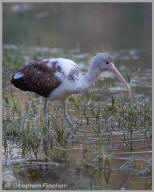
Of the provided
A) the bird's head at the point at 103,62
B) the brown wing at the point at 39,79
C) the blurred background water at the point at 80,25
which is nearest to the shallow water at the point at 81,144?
the brown wing at the point at 39,79

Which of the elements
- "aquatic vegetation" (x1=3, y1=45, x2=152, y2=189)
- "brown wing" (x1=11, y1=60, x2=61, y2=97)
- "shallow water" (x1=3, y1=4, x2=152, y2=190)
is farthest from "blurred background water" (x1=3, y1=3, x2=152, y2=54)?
"aquatic vegetation" (x1=3, y1=45, x2=152, y2=189)

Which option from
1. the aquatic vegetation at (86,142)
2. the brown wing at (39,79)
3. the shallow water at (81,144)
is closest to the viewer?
the shallow water at (81,144)

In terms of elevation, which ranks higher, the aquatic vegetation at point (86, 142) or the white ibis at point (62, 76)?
the white ibis at point (62, 76)

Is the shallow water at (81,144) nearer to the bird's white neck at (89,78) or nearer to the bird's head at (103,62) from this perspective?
the bird's white neck at (89,78)

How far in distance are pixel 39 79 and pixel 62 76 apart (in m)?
0.51

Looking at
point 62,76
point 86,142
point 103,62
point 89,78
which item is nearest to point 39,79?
point 62,76

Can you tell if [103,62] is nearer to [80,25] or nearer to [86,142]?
[86,142]

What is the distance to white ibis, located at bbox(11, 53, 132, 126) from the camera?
738 centimetres

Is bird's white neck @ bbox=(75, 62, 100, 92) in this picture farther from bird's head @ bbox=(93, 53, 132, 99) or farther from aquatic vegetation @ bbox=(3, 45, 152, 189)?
aquatic vegetation @ bbox=(3, 45, 152, 189)

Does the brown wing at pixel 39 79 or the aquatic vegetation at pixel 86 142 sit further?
the brown wing at pixel 39 79

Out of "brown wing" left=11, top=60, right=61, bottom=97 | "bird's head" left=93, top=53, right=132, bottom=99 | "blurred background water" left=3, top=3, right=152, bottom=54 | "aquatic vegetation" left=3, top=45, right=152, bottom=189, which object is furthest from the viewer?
"blurred background water" left=3, top=3, right=152, bottom=54

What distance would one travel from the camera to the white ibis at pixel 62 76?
738 cm

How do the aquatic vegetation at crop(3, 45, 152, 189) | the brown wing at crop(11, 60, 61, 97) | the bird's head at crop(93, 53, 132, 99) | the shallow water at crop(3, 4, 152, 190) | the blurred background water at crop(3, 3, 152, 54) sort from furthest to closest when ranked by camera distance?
the blurred background water at crop(3, 3, 152, 54), the brown wing at crop(11, 60, 61, 97), the bird's head at crop(93, 53, 132, 99), the aquatic vegetation at crop(3, 45, 152, 189), the shallow water at crop(3, 4, 152, 190)

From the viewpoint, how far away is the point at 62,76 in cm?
739
